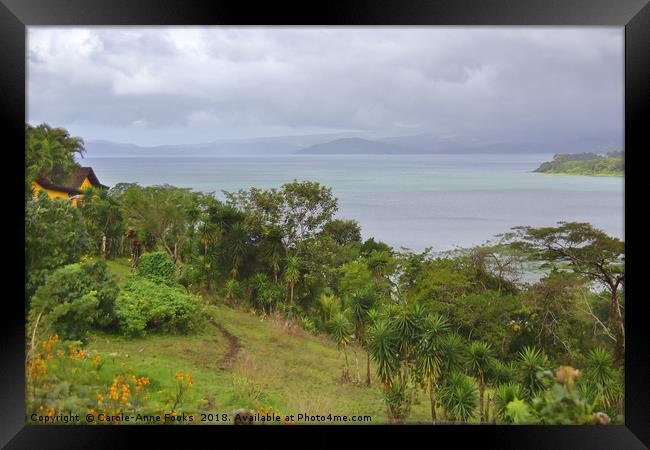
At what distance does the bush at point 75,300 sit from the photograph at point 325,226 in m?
0.01

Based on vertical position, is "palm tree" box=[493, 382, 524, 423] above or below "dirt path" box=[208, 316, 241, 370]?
below

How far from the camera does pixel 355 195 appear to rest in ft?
16.1

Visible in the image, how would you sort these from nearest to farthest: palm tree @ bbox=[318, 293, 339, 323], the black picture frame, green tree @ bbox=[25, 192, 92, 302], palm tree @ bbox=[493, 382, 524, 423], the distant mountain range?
the black picture frame → palm tree @ bbox=[493, 382, 524, 423] → green tree @ bbox=[25, 192, 92, 302] → palm tree @ bbox=[318, 293, 339, 323] → the distant mountain range

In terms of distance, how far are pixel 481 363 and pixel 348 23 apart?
8.46 feet

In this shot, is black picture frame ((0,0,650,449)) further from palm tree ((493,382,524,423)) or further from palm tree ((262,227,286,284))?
palm tree ((262,227,286,284))

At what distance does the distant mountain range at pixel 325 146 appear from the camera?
4.96 metres

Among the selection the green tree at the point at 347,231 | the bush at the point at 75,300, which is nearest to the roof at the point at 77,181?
the bush at the point at 75,300

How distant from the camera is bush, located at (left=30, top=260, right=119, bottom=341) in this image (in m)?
4.75

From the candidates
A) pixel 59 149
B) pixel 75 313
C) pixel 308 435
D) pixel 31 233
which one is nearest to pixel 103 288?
pixel 75 313

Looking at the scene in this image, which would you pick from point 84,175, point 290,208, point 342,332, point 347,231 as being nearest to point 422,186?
point 347,231

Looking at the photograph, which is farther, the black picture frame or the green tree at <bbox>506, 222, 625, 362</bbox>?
the green tree at <bbox>506, 222, 625, 362</bbox>

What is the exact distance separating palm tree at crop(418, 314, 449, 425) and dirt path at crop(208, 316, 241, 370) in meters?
1.36

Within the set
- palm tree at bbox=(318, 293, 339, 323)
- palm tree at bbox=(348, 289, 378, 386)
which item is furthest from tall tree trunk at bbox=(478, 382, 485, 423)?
palm tree at bbox=(318, 293, 339, 323)

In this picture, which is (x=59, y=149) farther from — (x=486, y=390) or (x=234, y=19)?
(x=486, y=390)
